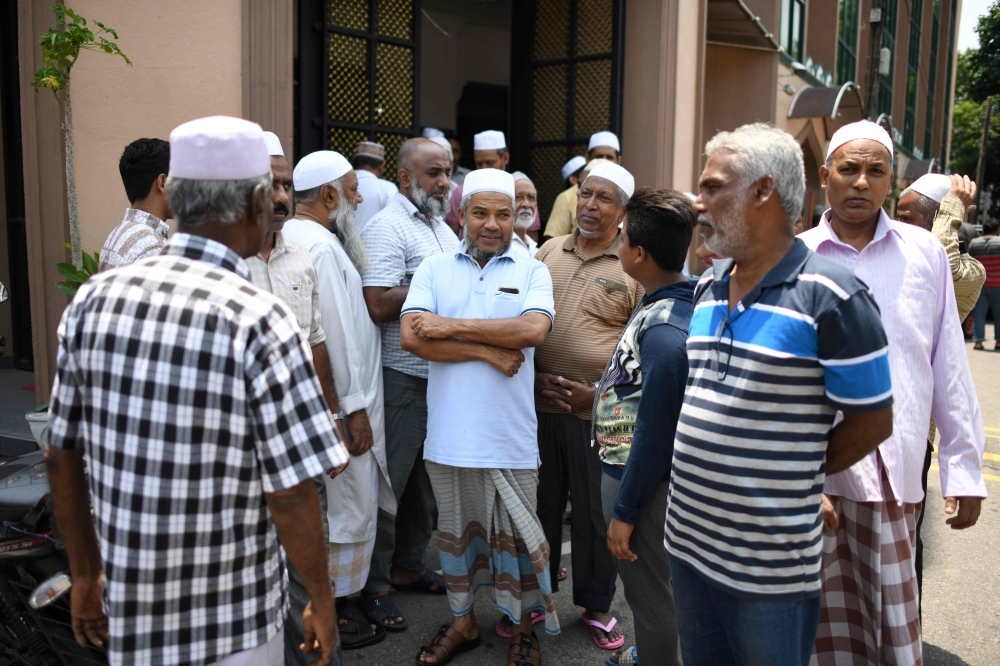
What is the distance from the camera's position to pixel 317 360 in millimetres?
3273

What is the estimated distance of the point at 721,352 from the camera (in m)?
2.04

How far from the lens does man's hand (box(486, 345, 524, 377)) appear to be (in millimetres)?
3236

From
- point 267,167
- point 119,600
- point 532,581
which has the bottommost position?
point 532,581

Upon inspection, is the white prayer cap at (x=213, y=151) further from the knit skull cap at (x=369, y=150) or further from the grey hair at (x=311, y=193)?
the knit skull cap at (x=369, y=150)

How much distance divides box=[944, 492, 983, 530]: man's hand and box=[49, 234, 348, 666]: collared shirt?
193 cm

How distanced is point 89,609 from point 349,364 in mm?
1652

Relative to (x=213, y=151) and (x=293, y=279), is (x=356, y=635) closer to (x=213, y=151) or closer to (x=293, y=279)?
(x=293, y=279)

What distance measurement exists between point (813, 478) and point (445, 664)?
1926 mm

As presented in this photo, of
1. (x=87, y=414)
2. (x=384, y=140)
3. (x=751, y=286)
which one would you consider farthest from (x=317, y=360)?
(x=384, y=140)

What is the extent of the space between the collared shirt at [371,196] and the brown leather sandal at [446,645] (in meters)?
2.94

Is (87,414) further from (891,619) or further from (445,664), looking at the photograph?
(891,619)

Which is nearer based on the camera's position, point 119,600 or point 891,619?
point 119,600

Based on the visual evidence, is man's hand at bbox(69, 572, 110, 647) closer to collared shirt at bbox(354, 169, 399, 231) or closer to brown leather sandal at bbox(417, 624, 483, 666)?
brown leather sandal at bbox(417, 624, 483, 666)

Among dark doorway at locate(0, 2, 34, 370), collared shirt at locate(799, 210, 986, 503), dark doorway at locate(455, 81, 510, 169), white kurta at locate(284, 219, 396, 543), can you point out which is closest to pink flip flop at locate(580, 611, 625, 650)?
white kurta at locate(284, 219, 396, 543)
